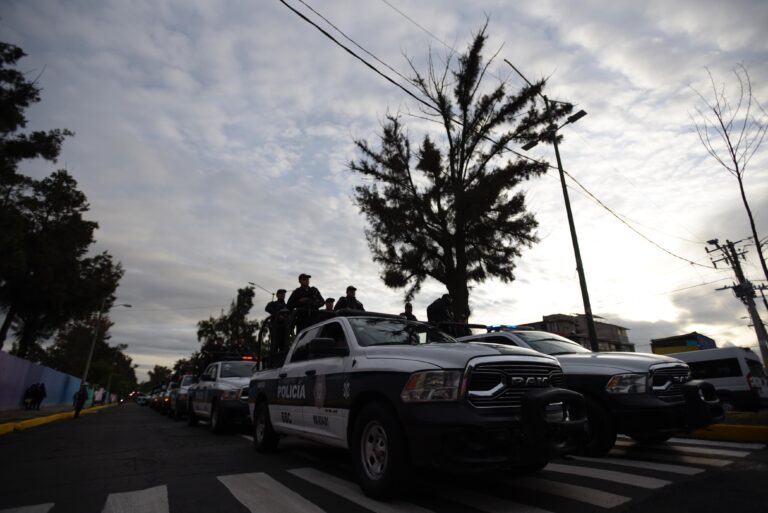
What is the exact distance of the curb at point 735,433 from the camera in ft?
21.4

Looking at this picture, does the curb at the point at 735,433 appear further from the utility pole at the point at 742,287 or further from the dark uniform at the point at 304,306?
the utility pole at the point at 742,287

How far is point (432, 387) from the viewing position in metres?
3.72

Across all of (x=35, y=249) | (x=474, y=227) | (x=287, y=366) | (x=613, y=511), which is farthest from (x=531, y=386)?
(x=35, y=249)

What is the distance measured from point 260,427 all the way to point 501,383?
5011 millimetres

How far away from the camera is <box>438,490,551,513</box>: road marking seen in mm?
3564

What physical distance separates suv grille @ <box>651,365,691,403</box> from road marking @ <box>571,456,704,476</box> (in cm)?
78

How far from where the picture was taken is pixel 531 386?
12.9 ft

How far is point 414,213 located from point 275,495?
41.2 feet

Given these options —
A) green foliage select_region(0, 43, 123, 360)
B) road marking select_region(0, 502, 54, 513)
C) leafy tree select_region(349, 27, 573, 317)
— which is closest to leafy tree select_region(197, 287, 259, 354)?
green foliage select_region(0, 43, 123, 360)

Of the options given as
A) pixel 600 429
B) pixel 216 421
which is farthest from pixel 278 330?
pixel 600 429

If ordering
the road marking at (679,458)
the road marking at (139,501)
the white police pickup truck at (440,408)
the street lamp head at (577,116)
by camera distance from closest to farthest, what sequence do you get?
Answer: the white police pickup truck at (440,408), the road marking at (139,501), the road marking at (679,458), the street lamp head at (577,116)

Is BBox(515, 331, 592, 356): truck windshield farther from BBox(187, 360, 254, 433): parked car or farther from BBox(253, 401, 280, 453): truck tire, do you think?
BBox(187, 360, 254, 433): parked car

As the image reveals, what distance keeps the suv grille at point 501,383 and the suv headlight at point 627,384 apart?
215 cm

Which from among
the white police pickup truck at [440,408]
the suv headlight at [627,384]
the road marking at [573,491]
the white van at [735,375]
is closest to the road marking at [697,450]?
the suv headlight at [627,384]
